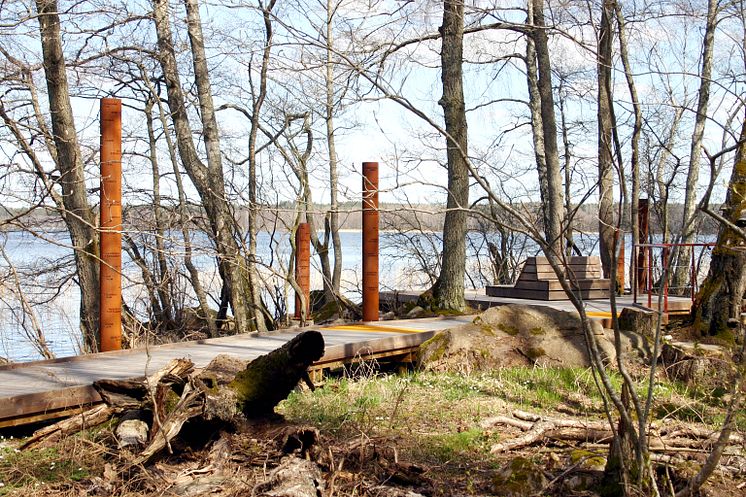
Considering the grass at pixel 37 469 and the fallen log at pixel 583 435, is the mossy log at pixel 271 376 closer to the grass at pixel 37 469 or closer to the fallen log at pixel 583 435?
the grass at pixel 37 469

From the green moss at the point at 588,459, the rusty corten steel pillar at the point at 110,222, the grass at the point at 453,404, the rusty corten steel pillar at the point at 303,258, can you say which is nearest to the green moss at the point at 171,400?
the grass at the point at 453,404

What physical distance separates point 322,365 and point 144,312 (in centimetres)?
827

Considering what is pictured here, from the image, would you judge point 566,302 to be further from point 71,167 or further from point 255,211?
point 71,167

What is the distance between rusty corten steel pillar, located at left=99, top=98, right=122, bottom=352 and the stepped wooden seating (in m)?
8.21

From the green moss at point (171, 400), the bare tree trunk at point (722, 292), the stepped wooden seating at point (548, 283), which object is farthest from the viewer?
the stepped wooden seating at point (548, 283)

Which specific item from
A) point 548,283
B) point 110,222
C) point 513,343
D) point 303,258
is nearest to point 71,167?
point 110,222

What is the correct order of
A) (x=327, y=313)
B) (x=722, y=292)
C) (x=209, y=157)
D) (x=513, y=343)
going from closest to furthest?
(x=513, y=343) < (x=722, y=292) < (x=209, y=157) < (x=327, y=313)

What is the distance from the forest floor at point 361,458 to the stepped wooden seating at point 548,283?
7814 mm

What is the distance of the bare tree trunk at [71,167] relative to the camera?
10859mm

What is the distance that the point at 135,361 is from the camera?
811cm

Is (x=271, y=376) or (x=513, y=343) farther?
(x=513, y=343)

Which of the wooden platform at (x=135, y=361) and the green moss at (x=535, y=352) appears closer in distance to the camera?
the wooden platform at (x=135, y=361)

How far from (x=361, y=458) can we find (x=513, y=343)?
15.3 ft

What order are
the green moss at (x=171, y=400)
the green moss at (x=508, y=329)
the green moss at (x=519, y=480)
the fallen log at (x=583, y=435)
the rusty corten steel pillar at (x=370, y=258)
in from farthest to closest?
the rusty corten steel pillar at (x=370, y=258)
the green moss at (x=508, y=329)
the green moss at (x=171, y=400)
the fallen log at (x=583, y=435)
the green moss at (x=519, y=480)
